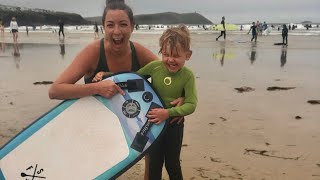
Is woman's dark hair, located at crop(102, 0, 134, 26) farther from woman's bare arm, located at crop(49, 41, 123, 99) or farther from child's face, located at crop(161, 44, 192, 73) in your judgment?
child's face, located at crop(161, 44, 192, 73)

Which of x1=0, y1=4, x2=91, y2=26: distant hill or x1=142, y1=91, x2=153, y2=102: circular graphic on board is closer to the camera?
x1=142, y1=91, x2=153, y2=102: circular graphic on board

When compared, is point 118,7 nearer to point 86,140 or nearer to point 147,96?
point 147,96

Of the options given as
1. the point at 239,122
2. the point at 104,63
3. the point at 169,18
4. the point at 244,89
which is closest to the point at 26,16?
the point at 244,89

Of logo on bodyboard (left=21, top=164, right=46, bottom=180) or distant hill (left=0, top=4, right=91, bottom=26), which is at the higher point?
distant hill (left=0, top=4, right=91, bottom=26)

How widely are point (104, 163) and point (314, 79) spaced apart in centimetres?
811

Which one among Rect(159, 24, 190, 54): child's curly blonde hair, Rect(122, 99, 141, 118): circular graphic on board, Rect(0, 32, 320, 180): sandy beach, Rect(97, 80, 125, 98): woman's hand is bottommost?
Rect(0, 32, 320, 180): sandy beach

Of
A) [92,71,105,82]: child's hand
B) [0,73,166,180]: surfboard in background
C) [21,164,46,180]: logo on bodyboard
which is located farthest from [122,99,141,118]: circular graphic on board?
[21,164,46,180]: logo on bodyboard

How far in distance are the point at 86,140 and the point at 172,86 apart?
2.44 feet

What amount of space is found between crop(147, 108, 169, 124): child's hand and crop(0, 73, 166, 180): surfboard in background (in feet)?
0.18

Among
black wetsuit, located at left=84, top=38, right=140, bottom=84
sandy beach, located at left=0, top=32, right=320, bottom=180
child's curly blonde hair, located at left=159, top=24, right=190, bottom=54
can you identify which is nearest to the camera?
child's curly blonde hair, located at left=159, top=24, right=190, bottom=54

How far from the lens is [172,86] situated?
2.81m

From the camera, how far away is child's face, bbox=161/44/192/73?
2721mm

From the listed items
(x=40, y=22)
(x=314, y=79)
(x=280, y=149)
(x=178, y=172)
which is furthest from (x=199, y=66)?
(x=40, y=22)

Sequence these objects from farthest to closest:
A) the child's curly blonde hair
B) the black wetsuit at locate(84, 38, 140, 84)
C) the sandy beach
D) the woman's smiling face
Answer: the sandy beach
the black wetsuit at locate(84, 38, 140, 84)
the woman's smiling face
the child's curly blonde hair
